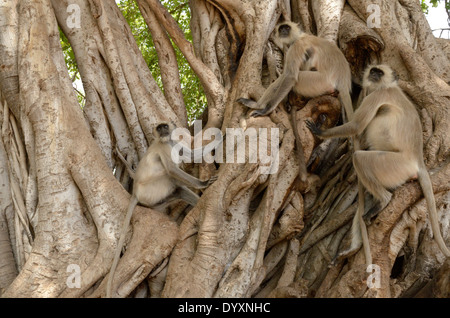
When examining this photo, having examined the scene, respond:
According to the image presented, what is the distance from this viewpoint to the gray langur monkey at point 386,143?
3695 millimetres

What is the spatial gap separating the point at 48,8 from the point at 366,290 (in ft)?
11.1

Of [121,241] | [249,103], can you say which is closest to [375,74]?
[249,103]

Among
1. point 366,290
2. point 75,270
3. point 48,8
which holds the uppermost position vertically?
point 48,8

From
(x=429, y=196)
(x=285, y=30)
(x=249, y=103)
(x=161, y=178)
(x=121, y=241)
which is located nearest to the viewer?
(x=429, y=196)

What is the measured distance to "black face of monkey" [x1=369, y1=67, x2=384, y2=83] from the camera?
4117 millimetres

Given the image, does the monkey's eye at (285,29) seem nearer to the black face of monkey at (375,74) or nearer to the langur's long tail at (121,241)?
the black face of monkey at (375,74)

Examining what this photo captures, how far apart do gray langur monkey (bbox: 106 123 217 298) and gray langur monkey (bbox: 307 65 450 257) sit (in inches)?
45.7

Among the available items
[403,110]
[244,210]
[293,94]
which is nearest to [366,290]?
[244,210]

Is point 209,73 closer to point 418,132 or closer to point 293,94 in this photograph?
point 293,94

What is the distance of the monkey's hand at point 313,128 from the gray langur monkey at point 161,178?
2.92 feet

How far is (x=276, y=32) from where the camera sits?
4.91m

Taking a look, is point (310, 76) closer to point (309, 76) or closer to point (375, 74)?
point (309, 76)

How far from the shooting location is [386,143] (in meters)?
3.85

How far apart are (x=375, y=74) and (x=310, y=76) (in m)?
0.56
